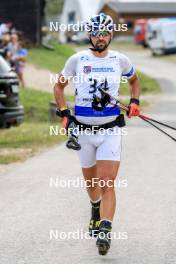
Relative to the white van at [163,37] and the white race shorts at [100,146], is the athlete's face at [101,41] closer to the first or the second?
the white race shorts at [100,146]

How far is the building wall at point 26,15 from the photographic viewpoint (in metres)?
50.8

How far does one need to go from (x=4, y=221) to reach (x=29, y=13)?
43.8m

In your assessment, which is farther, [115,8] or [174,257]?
[115,8]

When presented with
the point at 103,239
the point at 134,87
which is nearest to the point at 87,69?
the point at 134,87

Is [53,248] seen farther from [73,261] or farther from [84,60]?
[84,60]

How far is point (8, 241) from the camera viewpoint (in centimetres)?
738

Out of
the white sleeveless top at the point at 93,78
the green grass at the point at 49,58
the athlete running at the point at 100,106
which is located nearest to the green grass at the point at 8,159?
the athlete running at the point at 100,106

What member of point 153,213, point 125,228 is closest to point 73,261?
point 125,228

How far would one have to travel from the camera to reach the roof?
95.5 meters

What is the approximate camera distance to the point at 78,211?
8.88 meters

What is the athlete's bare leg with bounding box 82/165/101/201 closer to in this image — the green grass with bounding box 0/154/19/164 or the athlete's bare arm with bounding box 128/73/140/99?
the athlete's bare arm with bounding box 128/73/140/99

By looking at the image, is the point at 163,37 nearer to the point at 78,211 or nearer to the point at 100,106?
the point at 78,211

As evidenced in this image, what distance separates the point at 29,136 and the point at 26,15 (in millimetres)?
35995

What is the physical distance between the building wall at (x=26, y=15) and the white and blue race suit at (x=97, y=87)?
4368 centimetres
